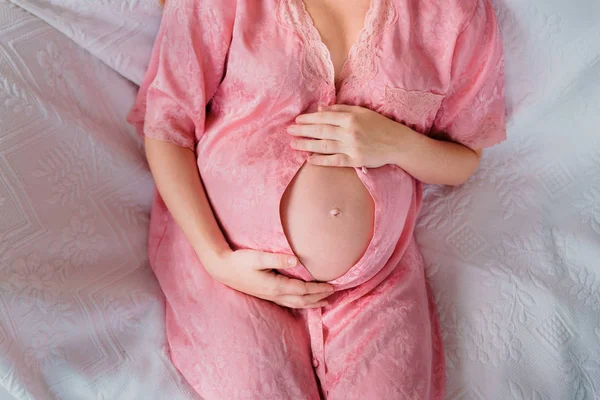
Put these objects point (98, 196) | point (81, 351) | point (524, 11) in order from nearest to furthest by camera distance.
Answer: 1. point (81, 351)
2. point (98, 196)
3. point (524, 11)

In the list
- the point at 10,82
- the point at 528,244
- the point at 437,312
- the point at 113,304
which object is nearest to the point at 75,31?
the point at 10,82

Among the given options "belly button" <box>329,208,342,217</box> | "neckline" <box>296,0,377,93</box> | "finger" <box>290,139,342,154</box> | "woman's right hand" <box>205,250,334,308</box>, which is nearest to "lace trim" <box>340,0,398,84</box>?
"neckline" <box>296,0,377,93</box>

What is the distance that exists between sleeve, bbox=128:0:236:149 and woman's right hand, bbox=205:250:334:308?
9.0 inches

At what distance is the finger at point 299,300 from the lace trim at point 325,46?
1.16 ft

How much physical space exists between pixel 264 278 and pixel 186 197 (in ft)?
0.62

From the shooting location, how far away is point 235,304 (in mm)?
933

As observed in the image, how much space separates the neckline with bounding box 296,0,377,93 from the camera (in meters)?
0.89

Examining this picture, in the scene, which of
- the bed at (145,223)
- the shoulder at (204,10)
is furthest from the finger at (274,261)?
the shoulder at (204,10)

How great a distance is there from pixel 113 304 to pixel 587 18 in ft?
3.44

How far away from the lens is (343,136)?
90 centimetres

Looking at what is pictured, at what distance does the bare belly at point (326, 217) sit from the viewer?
0.90 m

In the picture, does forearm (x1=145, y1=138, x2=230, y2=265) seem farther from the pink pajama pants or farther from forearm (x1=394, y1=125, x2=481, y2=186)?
forearm (x1=394, y1=125, x2=481, y2=186)

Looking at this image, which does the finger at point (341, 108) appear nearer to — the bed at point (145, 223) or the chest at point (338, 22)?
the chest at point (338, 22)

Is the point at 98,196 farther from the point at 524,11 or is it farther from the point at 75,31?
the point at 524,11
